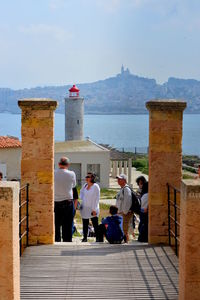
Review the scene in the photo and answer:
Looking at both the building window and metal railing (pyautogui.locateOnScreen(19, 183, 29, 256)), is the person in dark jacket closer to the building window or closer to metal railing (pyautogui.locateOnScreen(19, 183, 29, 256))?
metal railing (pyautogui.locateOnScreen(19, 183, 29, 256))

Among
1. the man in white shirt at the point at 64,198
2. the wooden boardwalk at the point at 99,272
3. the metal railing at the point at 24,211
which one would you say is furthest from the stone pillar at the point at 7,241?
the man in white shirt at the point at 64,198

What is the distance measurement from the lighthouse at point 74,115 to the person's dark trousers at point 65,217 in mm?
53702

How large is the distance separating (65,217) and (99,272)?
239 cm

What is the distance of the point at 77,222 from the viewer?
2419 cm

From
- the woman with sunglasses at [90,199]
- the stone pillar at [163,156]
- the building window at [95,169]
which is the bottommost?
the building window at [95,169]

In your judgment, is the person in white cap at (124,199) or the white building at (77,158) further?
the white building at (77,158)

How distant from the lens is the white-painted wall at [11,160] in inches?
1647

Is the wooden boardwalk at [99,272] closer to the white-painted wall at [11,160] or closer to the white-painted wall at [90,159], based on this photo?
the white-painted wall at [11,160]

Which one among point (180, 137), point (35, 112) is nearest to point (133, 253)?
point (180, 137)

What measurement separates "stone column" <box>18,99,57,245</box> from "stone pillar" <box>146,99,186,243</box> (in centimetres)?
168

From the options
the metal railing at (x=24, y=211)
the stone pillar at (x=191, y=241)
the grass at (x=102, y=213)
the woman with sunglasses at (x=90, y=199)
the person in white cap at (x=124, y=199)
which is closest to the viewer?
the stone pillar at (x=191, y=241)

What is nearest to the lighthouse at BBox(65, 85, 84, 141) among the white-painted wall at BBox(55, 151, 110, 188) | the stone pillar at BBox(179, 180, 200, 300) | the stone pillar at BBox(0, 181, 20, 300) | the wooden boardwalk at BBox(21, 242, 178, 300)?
the white-painted wall at BBox(55, 151, 110, 188)

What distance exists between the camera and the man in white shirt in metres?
10.2

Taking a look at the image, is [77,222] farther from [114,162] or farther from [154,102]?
[114,162]
